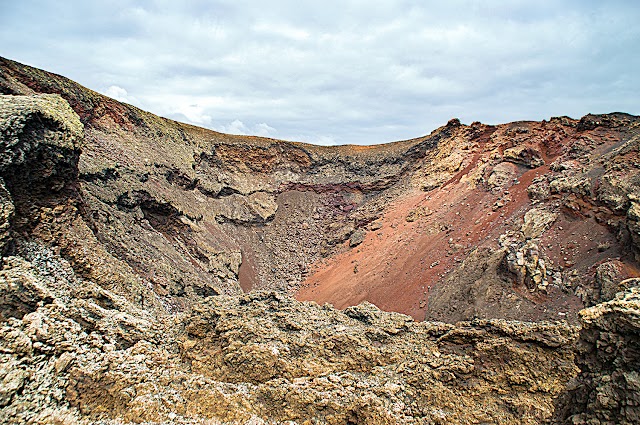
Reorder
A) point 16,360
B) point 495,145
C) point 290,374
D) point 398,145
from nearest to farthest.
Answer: point 16,360
point 290,374
point 495,145
point 398,145

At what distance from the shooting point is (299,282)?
2241 centimetres

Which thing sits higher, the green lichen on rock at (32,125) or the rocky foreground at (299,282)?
the green lichen on rock at (32,125)

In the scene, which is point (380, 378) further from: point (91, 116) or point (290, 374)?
point (91, 116)

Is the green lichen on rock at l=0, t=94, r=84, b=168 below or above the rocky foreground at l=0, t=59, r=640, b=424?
above

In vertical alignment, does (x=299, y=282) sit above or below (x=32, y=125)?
below

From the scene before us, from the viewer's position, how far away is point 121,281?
714 cm

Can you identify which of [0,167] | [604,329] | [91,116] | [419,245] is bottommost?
[419,245]

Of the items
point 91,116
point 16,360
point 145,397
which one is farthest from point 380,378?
point 91,116

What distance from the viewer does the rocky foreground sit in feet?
13.1

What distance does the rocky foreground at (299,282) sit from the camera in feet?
13.1

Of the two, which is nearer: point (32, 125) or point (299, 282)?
point (32, 125)

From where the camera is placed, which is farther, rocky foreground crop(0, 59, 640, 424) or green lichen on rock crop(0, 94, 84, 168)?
green lichen on rock crop(0, 94, 84, 168)

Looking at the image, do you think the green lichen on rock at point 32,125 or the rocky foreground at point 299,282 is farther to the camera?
the green lichen on rock at point 32,125

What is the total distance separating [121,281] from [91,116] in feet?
50.9
